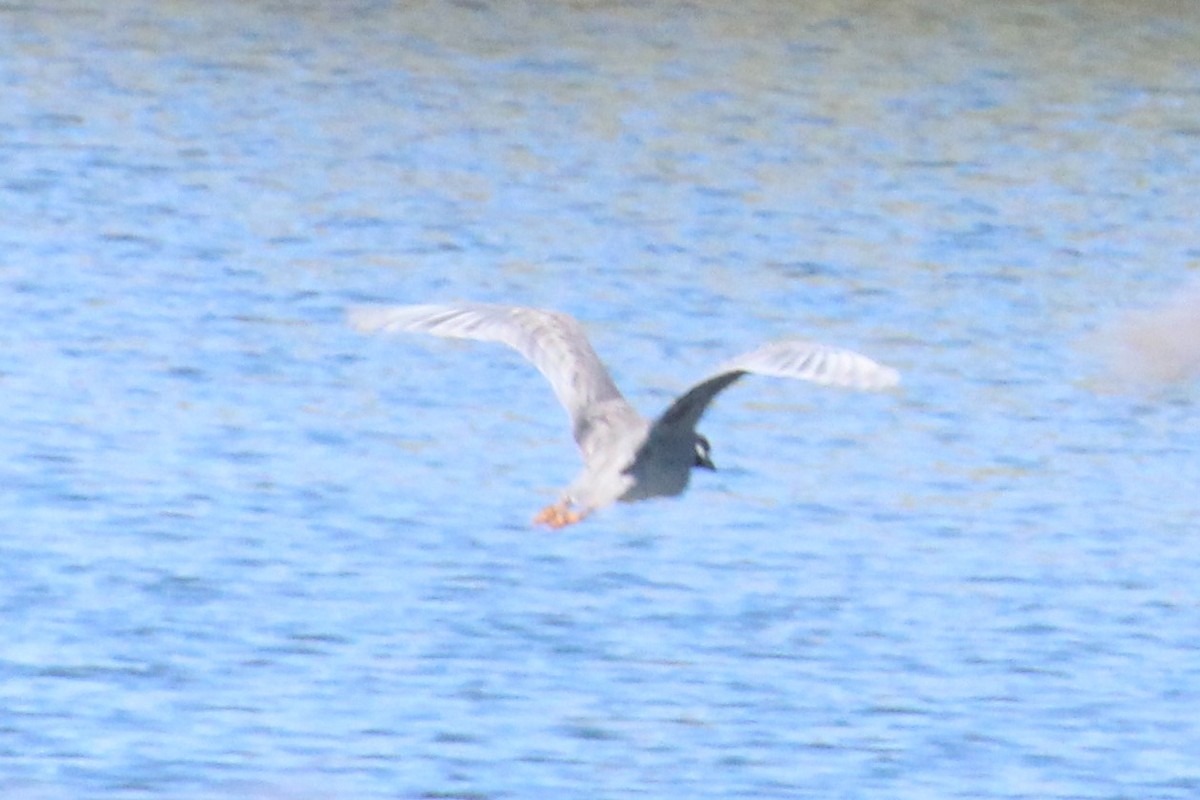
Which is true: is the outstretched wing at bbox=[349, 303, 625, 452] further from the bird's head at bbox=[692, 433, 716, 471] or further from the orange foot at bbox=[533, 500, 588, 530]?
the orange foot at bbox=[533, 500, 588, 530]

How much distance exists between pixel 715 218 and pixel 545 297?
9.21 ft

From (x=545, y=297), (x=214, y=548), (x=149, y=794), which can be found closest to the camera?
(x=149, y=794)

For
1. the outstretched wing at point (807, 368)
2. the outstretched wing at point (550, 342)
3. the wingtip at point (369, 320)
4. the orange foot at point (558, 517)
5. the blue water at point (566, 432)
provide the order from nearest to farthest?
1. the outstretched wing at point (807, 368)
2. the orange foot at point (558, 517)
3. the wingtip at point (369, 320)
4. the outstretched wing at point (550, 342)
5. the blue water at point (566, 432)

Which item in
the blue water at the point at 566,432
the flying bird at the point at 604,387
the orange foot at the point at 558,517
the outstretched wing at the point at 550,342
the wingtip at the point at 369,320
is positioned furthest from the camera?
the blue water at the point at 566,432

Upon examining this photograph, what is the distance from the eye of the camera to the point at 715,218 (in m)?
19.4

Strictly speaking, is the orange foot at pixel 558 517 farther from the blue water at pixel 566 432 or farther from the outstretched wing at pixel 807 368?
Answer: the blue water at pixel 566 432

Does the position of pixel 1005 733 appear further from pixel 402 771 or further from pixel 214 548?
pixel 214 548

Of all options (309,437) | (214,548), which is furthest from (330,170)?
(214,548)

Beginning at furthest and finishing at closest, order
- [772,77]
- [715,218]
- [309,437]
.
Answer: [772,77], [715,218], [309,437]

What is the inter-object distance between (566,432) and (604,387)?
5.84 metres

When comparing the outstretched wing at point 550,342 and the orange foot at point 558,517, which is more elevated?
the outstretched wing at point 550,342

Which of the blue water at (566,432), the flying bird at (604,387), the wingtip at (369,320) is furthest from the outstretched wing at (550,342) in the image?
the blue water at (566,432)

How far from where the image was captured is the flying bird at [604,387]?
23.4 feet

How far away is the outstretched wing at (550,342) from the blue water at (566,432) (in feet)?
5.27
